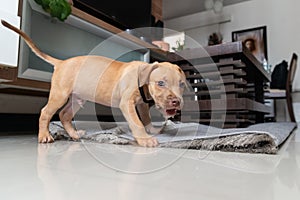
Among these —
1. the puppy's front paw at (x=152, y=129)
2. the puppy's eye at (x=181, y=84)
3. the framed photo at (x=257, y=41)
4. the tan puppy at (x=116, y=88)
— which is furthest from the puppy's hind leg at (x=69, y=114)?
the framed photo at (x=257, y=41)

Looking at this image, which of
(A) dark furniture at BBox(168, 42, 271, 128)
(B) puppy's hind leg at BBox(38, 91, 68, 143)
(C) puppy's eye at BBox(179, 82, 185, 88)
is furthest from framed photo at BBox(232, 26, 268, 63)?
(B) puppy's hind leg at BBox(38, 91, 68, 143)

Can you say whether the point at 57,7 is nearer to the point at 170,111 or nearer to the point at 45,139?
the point at 45,139

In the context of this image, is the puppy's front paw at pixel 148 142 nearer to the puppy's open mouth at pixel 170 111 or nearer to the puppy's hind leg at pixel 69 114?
the puppy's open mouth at pixel 170 111

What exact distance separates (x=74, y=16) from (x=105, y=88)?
577mm

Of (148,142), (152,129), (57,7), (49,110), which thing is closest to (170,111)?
(148,142)

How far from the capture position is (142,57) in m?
1.59

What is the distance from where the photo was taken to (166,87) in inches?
27.7

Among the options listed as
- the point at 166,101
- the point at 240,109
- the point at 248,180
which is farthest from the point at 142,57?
the point at 248,180

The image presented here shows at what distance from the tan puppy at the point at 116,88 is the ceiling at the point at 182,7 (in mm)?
3633

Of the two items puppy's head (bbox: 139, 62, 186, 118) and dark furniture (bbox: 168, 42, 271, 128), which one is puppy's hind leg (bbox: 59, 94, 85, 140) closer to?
puppy's head (bbox: 139, 62, 186, 118)

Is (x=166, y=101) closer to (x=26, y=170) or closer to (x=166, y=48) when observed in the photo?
(x=26, y=170)

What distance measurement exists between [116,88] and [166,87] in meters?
0.18

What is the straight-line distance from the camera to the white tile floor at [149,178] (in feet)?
0.98

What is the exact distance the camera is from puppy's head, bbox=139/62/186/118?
27.0 inches
